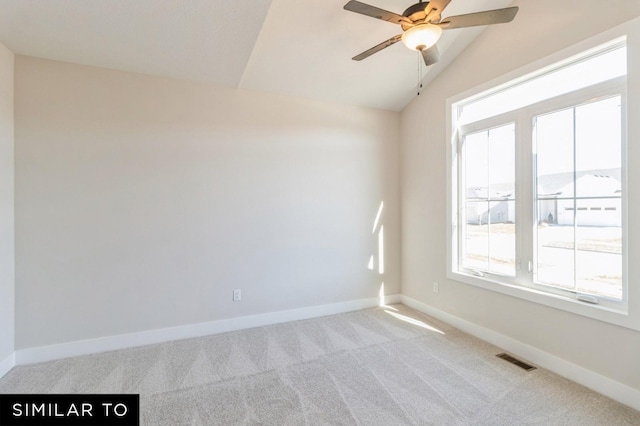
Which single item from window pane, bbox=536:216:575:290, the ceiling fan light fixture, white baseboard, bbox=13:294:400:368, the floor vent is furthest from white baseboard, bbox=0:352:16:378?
window pane, bbox=536:216:575:290

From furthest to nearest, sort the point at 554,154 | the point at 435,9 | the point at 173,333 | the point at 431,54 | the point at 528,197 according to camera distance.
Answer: the point at 173,333, the point at 528,197, the point at 554,154, the point at 431,54, the point at 435,9

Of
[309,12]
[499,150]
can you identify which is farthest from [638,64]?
[309,12]

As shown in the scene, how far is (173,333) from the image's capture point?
9.62 feet

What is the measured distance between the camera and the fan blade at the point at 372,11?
1.70 metres

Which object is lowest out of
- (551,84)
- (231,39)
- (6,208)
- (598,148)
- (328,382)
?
(328,382)

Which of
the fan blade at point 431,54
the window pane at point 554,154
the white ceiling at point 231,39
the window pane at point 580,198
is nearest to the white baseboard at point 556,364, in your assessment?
the window pane at point 580,198

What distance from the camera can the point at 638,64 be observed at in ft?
6.24

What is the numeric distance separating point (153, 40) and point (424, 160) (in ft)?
10.1

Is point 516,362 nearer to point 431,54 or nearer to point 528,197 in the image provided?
point 528,197

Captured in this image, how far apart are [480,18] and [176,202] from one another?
294 cm

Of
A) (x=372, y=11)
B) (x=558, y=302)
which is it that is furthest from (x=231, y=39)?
(x=558, y=302)

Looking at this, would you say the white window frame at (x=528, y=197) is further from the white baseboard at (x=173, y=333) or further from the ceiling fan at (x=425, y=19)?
the white baseboard at (x=173, y=333)

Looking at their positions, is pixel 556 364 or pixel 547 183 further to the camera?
pixel 547 183

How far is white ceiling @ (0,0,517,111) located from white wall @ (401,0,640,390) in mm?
291
